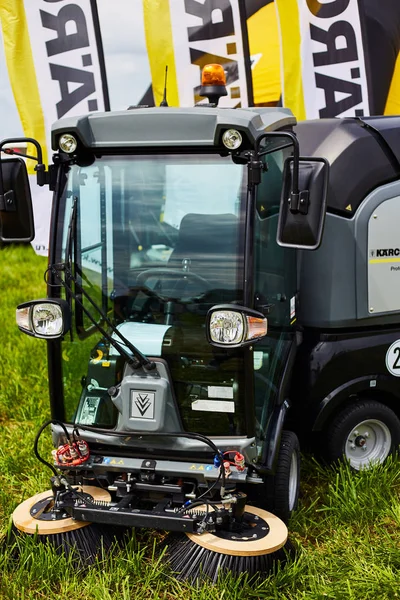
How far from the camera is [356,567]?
3.34 meters

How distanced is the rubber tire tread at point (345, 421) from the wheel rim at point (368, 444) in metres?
0.07

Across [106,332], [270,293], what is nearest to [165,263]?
[106,332]

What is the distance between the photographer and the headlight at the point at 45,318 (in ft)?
11.0

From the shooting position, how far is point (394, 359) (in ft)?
14.2

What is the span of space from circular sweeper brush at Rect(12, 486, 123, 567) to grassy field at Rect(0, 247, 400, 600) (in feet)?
0.20

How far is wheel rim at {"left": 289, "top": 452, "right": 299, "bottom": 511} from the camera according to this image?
3846 millimetres

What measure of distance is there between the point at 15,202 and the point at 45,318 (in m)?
0.56

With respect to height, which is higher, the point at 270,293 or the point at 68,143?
the point at 68,143

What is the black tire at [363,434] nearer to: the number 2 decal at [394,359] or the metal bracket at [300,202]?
the number 2 decal at [394,359]

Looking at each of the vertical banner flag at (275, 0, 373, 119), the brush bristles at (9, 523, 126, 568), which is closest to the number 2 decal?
the brush bristles at (9, 523, 126, 568)

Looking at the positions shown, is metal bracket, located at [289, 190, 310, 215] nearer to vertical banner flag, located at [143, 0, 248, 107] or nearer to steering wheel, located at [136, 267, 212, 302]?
steering wheel, located at [136, 267, 212, 302]

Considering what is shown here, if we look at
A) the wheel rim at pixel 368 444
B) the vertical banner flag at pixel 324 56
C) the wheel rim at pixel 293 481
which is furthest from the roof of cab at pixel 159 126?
the vertical banner flag at pixel 324 56

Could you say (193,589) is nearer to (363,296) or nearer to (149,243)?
(149,243)

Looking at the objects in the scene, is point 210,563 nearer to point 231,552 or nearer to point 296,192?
point 231,552
